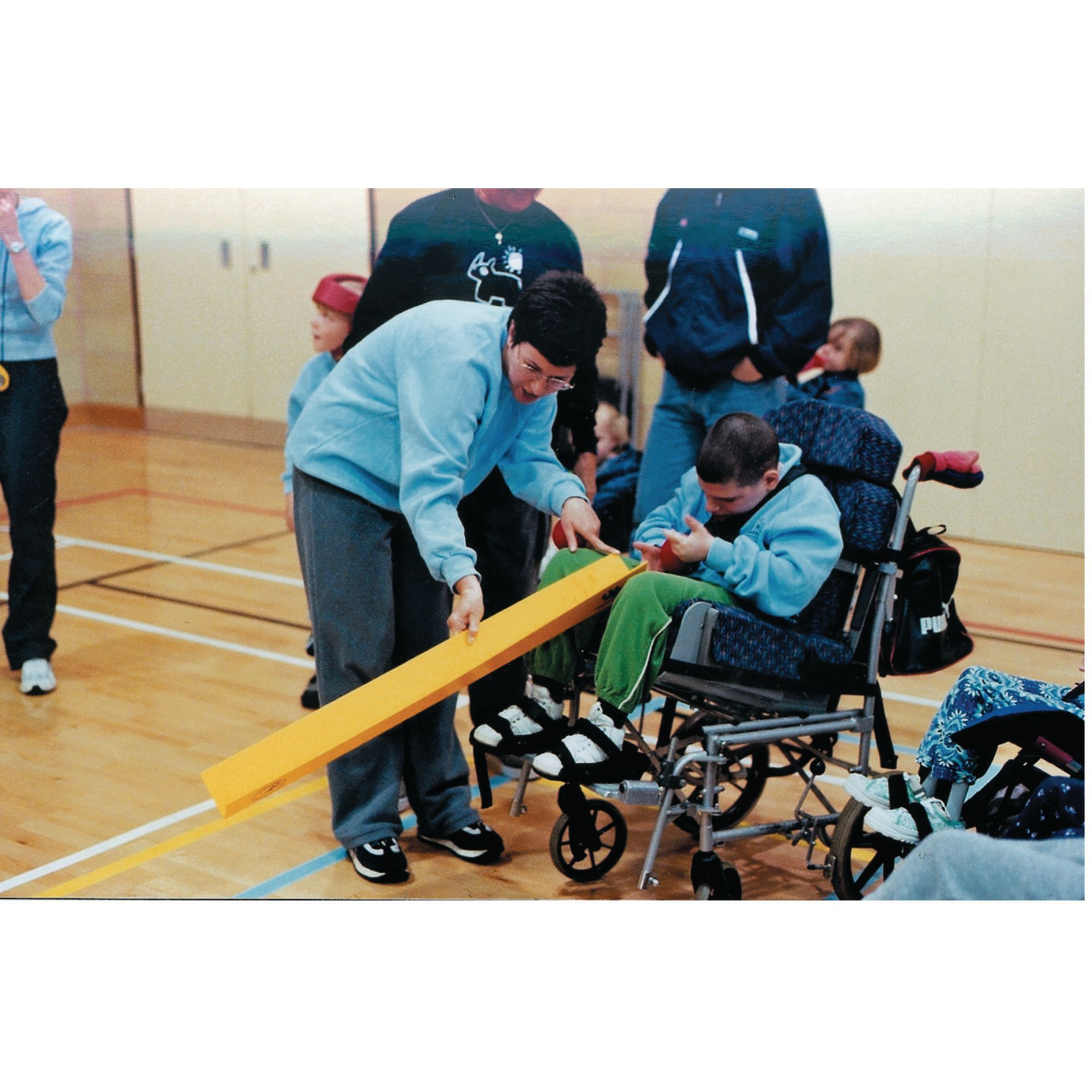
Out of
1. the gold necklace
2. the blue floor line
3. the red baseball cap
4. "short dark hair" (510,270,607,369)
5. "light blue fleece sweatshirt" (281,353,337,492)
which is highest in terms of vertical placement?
the gold necklace

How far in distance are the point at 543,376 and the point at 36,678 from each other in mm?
1939

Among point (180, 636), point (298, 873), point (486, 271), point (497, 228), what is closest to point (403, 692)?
point (298, 873)

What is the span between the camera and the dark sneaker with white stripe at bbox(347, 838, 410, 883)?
3.22 m

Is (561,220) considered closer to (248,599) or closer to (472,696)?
(472,696)

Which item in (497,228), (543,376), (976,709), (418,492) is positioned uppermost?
(497,228)

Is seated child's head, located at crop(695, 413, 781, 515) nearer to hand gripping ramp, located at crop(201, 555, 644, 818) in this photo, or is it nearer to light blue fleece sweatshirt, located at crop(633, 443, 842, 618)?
light blue fleece sweatshirt, located at crop(633, 443, 842, 618)

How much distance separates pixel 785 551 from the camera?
3.11 metres

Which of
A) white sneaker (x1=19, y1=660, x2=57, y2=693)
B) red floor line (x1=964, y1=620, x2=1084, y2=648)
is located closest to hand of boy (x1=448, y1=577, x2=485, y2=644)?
red floor line (x1=964, y1=620, x2=1084, y2=648)

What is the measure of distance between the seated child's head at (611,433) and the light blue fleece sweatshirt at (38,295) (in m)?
1.41

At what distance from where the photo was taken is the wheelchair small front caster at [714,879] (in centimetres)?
310

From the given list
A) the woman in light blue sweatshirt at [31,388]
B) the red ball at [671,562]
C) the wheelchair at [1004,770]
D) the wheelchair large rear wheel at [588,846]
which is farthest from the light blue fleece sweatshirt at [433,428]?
the wheelchair at [1004,770]

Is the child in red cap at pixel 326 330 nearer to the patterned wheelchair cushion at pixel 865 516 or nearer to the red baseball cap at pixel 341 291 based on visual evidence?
the red baseball cap at pixel 341 291

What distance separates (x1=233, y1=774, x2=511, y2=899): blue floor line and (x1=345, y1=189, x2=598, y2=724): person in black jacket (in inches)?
26.3

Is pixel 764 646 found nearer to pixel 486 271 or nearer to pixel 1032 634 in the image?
pixel 1032 634
